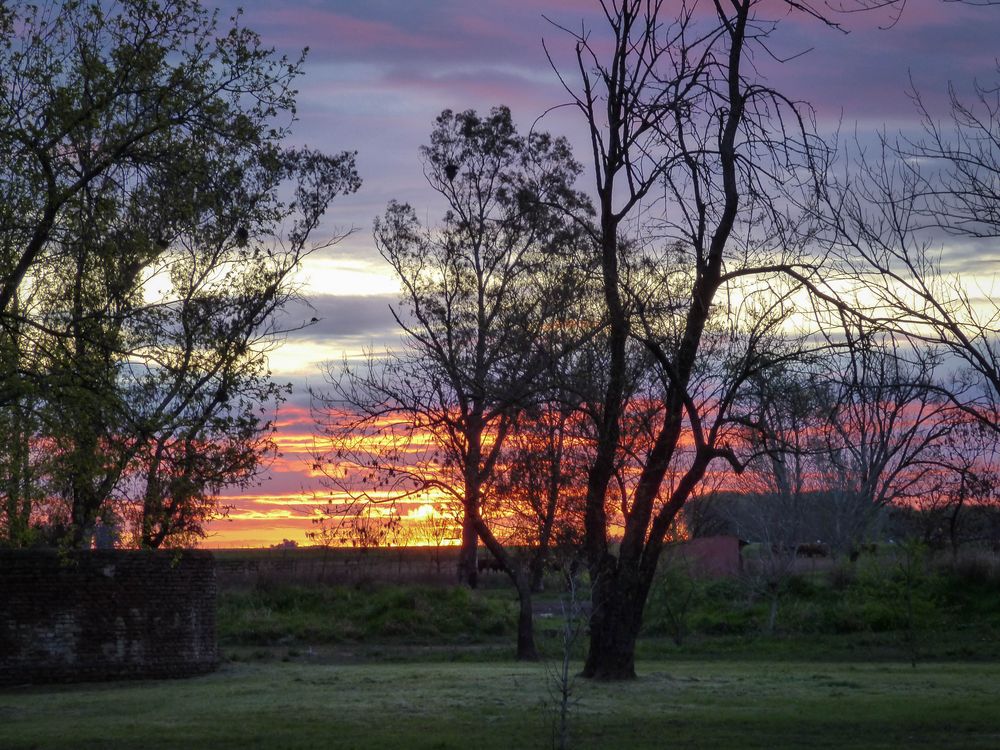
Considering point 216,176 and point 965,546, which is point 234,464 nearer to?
point 216,176

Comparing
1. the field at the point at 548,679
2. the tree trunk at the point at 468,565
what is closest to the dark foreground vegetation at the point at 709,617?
the field at the point at 548,679

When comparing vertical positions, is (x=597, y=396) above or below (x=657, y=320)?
below

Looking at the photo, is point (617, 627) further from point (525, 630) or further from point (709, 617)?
point (709, 617)

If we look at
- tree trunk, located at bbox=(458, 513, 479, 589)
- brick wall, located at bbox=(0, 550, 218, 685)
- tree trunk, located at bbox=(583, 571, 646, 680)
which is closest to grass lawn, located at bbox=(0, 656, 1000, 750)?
tree trunk, located at bbox=(583, 571, 646, 680)

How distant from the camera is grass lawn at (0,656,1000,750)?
43.8 ft

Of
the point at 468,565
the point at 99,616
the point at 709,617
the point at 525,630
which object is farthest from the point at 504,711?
the point at 468,565

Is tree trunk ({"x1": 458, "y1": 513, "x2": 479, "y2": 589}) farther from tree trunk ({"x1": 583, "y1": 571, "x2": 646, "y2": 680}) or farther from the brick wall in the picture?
tree trunk ({"x1": 583, "y1": 571, "x2": 646, "y2": 680})

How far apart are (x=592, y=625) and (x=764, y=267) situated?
6.97 m

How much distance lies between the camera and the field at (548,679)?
13898 millimetres

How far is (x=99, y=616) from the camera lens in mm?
23125

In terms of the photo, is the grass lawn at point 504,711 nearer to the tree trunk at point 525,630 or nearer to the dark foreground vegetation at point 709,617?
the tree trunk at point 525,630

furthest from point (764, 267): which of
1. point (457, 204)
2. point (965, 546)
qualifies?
point (965, 546)

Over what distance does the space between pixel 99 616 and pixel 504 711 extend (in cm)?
1072

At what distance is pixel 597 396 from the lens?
1984cm
